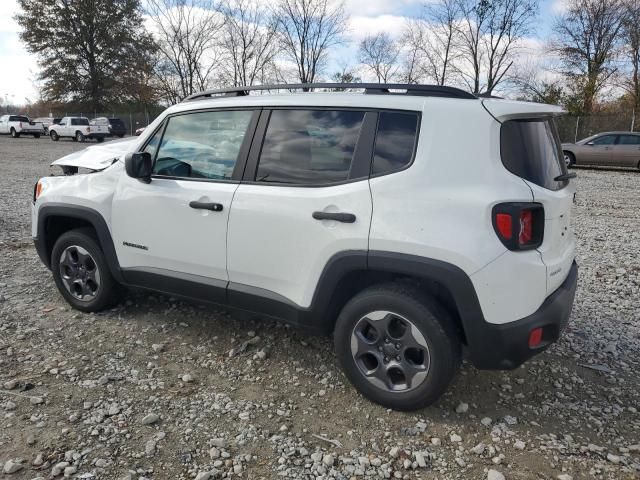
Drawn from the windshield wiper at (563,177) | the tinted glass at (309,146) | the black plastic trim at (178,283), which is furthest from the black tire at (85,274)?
the windshield wiper at (563,177)

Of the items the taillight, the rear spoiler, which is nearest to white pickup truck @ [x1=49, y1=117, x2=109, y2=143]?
the rear spoiler

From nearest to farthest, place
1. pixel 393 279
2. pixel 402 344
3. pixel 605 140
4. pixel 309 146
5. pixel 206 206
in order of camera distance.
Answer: pixel 402 344 < pixel 393 279 < pixel 309 146 < pixel 206 206 < pixel 605 140

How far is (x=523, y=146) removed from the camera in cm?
253

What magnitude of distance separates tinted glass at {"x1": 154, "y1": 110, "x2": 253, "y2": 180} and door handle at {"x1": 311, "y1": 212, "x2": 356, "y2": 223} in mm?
794

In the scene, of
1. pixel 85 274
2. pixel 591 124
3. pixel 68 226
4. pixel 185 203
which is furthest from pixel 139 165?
pixel 591 124

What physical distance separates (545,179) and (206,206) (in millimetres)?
2022

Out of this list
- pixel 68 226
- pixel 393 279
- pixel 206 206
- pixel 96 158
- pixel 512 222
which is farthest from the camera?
pixel 96 158

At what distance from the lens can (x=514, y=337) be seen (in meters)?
A: 2.43

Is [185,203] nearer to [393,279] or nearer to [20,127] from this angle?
[393,279]

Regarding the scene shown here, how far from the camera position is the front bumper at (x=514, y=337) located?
242cm

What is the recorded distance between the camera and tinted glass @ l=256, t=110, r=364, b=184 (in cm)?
281

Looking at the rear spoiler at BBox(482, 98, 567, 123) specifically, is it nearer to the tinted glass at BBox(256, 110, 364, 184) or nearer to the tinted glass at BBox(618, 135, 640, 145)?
the tinted glass at BBox(256, 110, 364, 184)

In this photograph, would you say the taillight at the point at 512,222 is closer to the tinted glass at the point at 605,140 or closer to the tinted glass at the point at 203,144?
the tinted glass at the point at 203,144

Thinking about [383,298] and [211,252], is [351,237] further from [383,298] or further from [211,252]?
[211,252]
